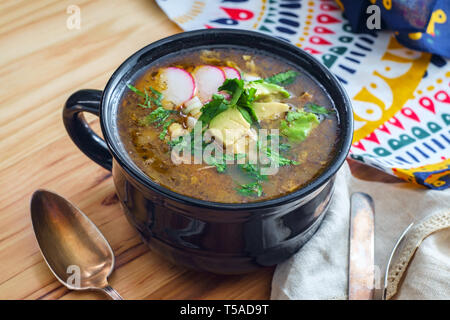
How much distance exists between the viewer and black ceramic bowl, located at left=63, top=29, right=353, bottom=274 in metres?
1.01

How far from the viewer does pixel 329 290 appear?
46.9 inches

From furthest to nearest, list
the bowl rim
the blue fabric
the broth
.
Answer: the blue fabric, the broth, the bowl rim

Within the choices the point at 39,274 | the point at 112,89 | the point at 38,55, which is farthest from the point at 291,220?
the point at 38,55

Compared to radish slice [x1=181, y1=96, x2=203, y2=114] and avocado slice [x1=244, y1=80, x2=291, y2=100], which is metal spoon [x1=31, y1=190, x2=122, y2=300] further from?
avocado slice [x1=244, y1=80, x2=291, y2=100]

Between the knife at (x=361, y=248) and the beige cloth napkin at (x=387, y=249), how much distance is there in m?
0.02

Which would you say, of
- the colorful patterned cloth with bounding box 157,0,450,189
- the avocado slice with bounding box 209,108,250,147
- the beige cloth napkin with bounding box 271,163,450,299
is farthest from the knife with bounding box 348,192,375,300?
the avocado slice with bounding box 209,108,250,147

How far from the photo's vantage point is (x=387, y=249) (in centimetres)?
129

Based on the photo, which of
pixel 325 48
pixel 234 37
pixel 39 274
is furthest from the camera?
pixel 325 48

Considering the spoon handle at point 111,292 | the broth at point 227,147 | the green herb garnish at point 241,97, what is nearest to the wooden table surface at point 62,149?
the spoon handle at point 111,292

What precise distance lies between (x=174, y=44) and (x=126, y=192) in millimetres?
377

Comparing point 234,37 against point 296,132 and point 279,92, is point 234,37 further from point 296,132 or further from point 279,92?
point 296,132

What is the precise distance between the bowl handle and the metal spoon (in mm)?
124

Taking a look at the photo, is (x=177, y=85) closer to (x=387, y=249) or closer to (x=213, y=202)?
(x=213, y=202)

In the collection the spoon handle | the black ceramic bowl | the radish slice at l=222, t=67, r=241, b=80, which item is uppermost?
the radish slice at l=222, t=67, r=241, b=80
